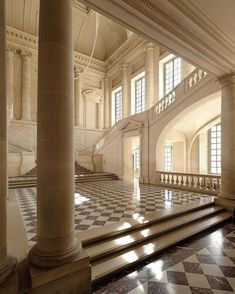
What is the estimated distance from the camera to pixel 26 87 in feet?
52.4

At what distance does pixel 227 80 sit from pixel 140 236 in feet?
16.5

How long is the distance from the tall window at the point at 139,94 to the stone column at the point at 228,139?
1151 centimetres

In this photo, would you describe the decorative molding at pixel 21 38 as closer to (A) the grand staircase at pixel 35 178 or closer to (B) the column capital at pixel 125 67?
(B) the column capital at pixel 125 67

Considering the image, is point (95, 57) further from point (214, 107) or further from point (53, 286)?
point (53, 286)

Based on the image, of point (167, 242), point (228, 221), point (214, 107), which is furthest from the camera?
point (214, 107)

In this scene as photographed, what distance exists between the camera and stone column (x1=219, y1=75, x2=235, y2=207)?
19.5ft

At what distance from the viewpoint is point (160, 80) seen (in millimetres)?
15117

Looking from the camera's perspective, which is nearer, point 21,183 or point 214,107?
point 21,183

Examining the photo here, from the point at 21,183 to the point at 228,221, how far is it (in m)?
8.74

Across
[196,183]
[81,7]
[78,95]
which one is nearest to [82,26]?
[81,7]

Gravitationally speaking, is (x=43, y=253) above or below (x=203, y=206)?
above

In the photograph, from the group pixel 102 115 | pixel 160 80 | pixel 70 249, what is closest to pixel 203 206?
pixel 70 249

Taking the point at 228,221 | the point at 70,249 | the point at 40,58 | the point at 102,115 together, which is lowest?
the point at 228,221

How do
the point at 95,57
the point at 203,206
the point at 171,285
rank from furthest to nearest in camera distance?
the point at 95,57
the point at 203,206
the point at 171,285
